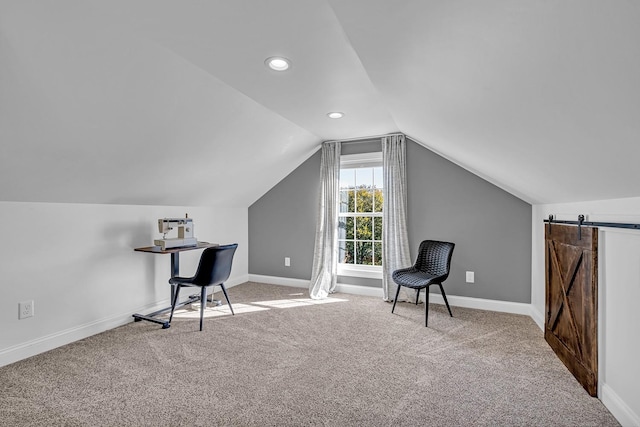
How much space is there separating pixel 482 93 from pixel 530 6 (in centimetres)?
73

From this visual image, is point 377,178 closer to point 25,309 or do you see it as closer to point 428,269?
point 428,269

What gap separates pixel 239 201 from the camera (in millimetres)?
4914

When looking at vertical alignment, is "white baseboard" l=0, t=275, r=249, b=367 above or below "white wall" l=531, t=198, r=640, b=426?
below

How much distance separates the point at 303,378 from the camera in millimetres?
2264

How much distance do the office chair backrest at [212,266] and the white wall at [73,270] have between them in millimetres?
842

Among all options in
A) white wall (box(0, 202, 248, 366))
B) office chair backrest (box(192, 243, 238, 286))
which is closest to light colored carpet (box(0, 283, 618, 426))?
white wall (box(0, 202, 248, 366))

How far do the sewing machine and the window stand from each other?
1.97m

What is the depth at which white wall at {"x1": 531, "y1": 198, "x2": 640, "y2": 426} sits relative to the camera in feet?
5.48

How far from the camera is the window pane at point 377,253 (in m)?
4.52

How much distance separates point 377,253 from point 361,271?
0.34 m

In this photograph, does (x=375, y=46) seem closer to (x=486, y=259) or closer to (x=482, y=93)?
(x=482, y=93)

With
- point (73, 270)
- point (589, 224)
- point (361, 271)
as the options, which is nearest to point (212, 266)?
point (73, 270)

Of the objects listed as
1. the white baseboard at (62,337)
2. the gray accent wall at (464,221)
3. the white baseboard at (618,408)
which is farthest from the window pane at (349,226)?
the white baseboard at (618,408)

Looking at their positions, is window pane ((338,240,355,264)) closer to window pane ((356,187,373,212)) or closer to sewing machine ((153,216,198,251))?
window pane ((356,187,373,212))
